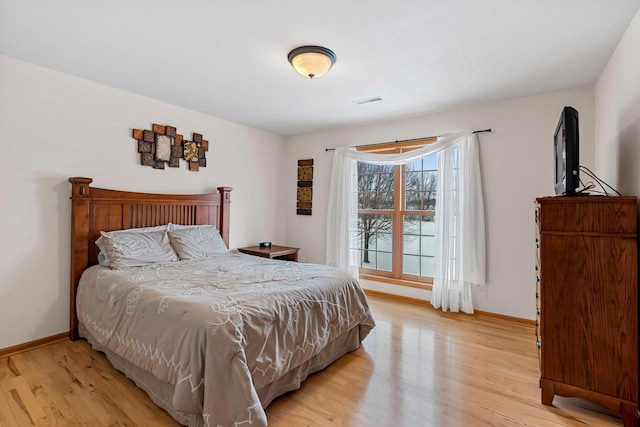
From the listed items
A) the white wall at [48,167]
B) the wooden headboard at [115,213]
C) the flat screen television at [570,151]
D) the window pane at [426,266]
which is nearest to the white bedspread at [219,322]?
the wooden headboard at [115,213]

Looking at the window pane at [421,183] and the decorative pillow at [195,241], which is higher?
the window pane at [421,183]

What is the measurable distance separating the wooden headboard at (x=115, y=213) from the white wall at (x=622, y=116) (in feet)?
12.6

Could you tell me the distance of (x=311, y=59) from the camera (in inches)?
89.1

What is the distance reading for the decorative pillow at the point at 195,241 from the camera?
3173mm

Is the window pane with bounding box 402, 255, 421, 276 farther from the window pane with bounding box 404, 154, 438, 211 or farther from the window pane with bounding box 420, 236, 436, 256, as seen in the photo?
the window pane with bounding box 404, 154, 438, 211

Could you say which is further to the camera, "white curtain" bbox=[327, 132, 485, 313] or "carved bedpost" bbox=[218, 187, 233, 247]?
"carved bedpost" bbox=[218, 187, 233, 247]

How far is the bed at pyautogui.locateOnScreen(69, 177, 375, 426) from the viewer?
5.00 ft

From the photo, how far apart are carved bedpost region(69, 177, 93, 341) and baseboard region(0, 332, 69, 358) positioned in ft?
0.24

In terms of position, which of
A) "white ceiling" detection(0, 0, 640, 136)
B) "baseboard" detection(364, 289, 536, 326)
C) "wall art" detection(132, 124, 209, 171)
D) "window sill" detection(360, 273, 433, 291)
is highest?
"white ceiling" detection(0, 0, 640, 136)

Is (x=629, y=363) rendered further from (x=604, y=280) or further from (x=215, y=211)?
(x=215, y=211)

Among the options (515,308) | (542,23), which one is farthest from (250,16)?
(515,308)

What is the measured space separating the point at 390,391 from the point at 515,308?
2.04 m

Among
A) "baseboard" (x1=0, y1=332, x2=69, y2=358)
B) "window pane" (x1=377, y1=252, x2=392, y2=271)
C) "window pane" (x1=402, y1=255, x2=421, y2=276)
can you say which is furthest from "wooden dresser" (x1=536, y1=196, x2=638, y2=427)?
"baseboard" (x1=0, y1=332, x2=69, y2=358)

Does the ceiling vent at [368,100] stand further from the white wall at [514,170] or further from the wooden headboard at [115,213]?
the wooden headboard at [115,213]
